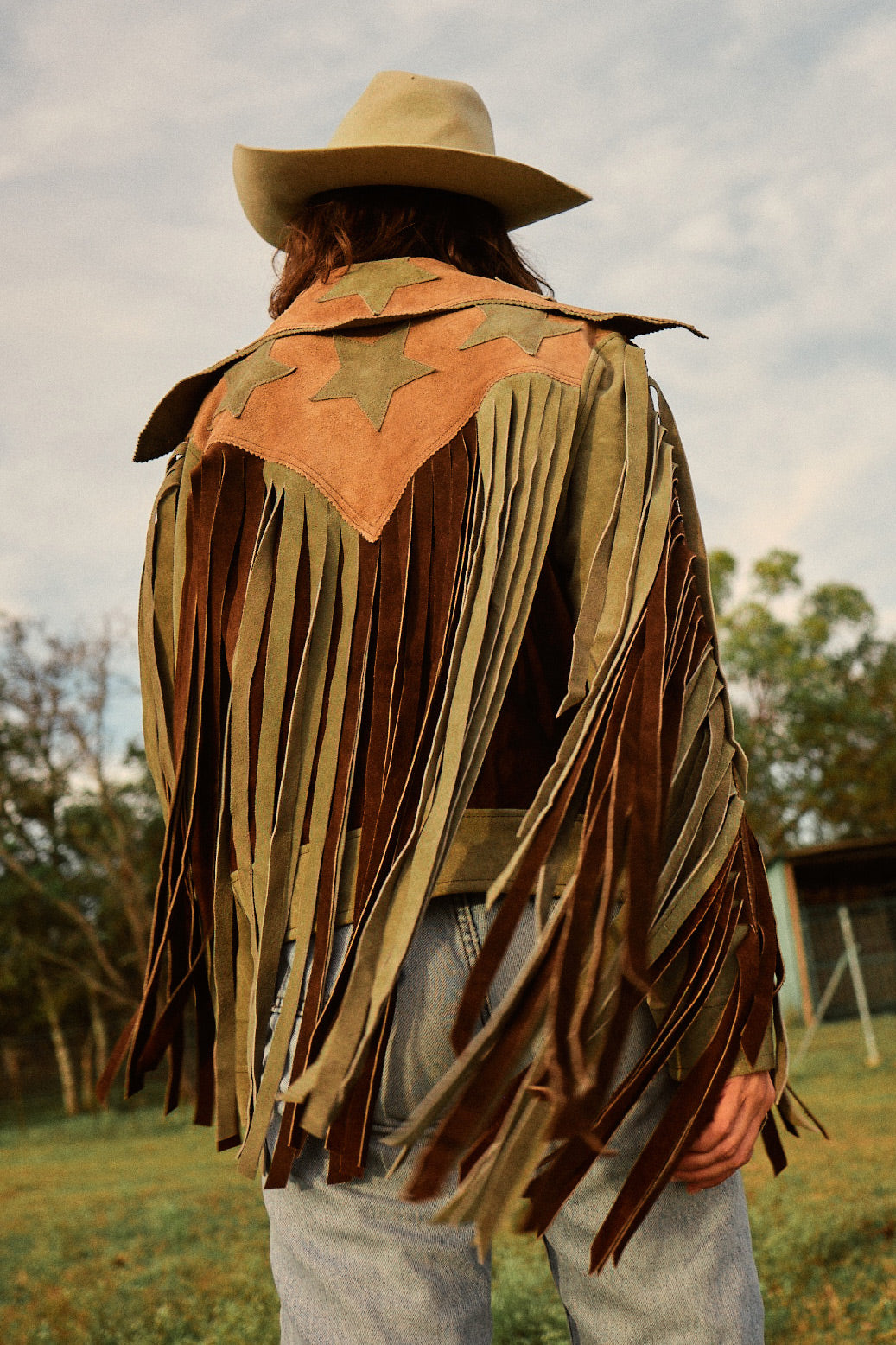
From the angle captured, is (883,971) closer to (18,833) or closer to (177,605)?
(18,833)

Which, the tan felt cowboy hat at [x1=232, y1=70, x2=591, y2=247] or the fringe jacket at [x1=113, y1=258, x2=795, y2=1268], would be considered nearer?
the fringe jacket at [x1=113, y1=258, x2=795, y2=1268]

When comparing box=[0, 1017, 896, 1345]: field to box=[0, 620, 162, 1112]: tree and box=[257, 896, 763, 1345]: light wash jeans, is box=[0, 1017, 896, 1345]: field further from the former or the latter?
box=[0, 620, 162, 1112]: tree

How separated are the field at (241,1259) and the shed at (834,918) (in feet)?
36.3

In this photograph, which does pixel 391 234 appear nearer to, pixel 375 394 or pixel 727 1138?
pixel 375 394

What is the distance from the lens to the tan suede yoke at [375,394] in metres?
1.18

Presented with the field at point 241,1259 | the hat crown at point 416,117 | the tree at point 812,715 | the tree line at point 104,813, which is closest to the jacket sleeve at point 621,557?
the hat crown at point 416,117

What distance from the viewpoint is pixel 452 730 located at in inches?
41.1

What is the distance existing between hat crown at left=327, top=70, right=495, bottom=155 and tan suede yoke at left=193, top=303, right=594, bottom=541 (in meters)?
0.29

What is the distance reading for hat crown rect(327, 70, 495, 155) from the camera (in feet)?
4.59

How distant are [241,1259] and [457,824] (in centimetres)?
267

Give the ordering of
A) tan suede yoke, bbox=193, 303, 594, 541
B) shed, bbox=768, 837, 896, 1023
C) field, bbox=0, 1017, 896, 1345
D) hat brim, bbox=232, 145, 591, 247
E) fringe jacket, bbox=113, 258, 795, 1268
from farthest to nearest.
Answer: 1. shed, bbox=768, 837, 896, 1023
2. field, bbox=0, 1017, 896, 1345
3. hat brim, bbox=232, 145, 591, 247
4. tan suede yoke, bbox=193, 303, 594, 541
5. fringe jacket, bbox=113, 258, 795, 1268

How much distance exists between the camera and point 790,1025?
50.3 ft

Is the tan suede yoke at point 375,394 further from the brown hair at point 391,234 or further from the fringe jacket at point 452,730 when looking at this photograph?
the brown hair at point 391,234

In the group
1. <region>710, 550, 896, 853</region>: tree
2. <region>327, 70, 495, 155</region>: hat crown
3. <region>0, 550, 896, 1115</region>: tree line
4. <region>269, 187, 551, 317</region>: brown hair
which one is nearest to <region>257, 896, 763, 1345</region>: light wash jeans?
<region>269, 187, 551, 317</region>: brown hair
